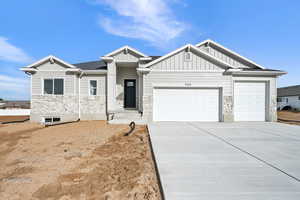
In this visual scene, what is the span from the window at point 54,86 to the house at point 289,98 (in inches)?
1471

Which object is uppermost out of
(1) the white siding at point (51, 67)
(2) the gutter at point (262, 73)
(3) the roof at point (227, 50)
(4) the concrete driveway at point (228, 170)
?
(3) the roof at point (227, 50)

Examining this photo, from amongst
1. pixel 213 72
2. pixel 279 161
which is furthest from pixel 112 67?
pixel 279 161

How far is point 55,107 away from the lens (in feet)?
36.6

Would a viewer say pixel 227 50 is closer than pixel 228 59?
Yes

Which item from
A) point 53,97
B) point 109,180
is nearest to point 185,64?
point 109,180

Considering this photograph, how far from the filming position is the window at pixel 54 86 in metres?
11.2

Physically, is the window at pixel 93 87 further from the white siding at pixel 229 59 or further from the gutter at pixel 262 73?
the white siding at pixel 229 59

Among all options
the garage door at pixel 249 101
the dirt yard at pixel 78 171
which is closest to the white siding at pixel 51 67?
the dirt yard at pixel 78 171

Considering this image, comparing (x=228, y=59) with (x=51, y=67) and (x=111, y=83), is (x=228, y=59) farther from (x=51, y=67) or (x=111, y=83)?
(x=51, y=67)

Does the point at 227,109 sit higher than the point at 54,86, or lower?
lower

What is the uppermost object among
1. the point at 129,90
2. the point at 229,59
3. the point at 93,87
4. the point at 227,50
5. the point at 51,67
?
the point at 227,50

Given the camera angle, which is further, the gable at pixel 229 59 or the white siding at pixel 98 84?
the gable at pixel 229 59

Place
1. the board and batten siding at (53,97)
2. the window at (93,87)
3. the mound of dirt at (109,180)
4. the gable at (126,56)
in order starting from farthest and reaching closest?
the window at (93,87), the gable at (126,56), the board and batten siding at (53,97), the mound of dirt at (109,180)

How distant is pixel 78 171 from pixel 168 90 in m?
7.64
